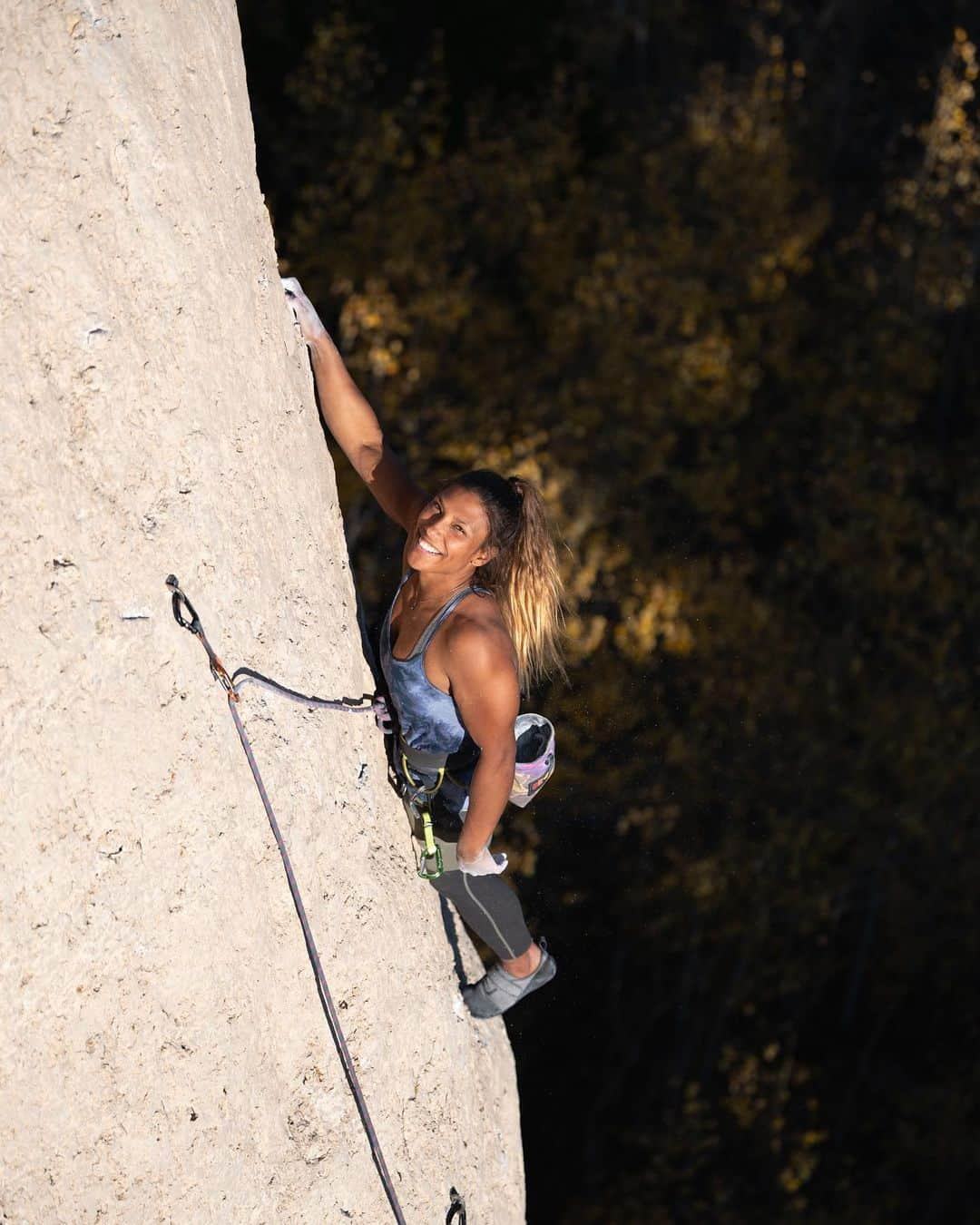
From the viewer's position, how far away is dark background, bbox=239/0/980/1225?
13.9 metres

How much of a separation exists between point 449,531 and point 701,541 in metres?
14.7

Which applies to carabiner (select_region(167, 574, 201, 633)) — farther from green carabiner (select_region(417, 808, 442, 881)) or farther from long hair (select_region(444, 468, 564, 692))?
green carabiner (select_region(417, 808, 442, 881))

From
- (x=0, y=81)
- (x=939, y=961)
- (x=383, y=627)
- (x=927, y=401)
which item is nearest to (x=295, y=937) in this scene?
(x=383, y=627)

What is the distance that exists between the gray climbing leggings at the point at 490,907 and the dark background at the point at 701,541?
7778mm

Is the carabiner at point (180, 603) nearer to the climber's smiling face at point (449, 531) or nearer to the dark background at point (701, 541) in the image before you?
the climber's smiling face at point (449, 531)

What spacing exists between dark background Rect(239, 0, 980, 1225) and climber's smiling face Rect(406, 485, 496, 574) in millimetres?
8684

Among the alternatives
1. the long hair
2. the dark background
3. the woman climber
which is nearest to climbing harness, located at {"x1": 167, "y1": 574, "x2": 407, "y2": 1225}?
the woman climber

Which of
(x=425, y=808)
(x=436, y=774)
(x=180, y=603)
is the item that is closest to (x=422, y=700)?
(x=436, y=774)

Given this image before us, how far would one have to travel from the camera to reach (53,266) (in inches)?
90.5

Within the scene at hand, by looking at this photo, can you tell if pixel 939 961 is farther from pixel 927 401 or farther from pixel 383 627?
pixel 383 627

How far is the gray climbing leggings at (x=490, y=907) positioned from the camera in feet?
12.0

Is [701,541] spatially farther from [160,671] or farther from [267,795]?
[160,671]

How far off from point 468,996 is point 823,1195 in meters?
12.2

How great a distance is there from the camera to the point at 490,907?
3707 mm
